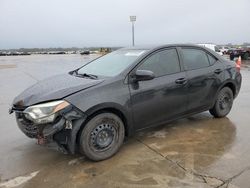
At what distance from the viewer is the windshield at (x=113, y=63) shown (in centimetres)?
432

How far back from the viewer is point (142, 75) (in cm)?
404

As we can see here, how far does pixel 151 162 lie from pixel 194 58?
7.37 ft

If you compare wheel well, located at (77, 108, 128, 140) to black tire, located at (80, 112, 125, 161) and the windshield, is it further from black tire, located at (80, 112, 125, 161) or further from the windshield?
the windshield

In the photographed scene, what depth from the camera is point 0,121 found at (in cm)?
595

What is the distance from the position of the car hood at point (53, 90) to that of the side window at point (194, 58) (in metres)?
1.79

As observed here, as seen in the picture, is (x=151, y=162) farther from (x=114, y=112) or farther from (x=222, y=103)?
(x=222, y=103)

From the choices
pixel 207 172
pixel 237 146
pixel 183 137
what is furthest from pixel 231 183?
pixel 183 137

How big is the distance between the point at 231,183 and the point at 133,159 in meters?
1.32

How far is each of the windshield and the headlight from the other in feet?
3.31

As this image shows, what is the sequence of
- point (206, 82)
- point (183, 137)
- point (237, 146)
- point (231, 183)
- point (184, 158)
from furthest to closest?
point (206, 82) → point (183, 137) → point (237, 146) → point (184, 158) → point (231, 183)

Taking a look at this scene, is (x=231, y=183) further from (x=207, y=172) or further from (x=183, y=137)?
(x=183, y=137)

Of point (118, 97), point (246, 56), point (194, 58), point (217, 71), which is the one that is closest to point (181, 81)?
point (194, 58)

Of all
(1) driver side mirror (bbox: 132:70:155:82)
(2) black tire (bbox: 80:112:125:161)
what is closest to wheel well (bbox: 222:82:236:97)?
(1) driver side mirror (bbox: 132:70:155:82)

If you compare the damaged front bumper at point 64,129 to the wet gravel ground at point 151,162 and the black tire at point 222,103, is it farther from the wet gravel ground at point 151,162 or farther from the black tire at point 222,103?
the black tire at point 222,103
